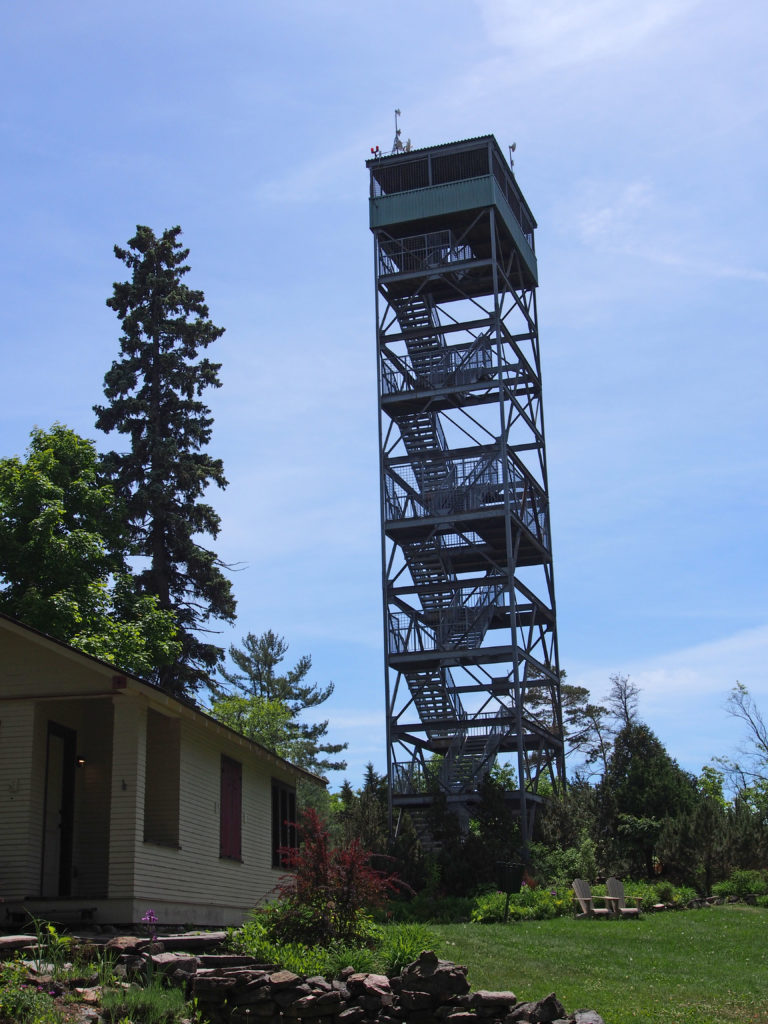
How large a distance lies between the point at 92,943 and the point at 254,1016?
6.79ft

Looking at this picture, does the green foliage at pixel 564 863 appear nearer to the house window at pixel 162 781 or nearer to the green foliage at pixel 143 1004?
the house window at pixel 162 781

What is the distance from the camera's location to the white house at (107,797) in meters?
16.2

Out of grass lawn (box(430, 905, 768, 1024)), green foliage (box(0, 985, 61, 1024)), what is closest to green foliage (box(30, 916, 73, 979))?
green foliage (box(0, 985, 61, 1024))

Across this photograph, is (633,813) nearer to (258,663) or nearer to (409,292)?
(409,292)

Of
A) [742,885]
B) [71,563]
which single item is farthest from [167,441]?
[742,885]

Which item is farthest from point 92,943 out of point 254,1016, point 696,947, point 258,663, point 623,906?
point 258,663

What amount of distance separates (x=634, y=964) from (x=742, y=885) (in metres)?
12.1

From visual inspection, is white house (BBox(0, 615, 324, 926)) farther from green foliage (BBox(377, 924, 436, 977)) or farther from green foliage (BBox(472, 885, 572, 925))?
green foliage (BBox(472, 885, 572, 925))

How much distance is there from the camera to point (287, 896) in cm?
1503

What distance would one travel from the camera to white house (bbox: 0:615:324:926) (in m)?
16.2

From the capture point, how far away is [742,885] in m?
27.5

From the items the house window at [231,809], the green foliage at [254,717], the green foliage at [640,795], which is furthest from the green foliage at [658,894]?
the green foliage at [254,717]

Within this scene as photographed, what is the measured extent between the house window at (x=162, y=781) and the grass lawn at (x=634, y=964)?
451cm

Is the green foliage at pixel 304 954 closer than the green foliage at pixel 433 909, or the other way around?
the green foliage at pixel 304 954
